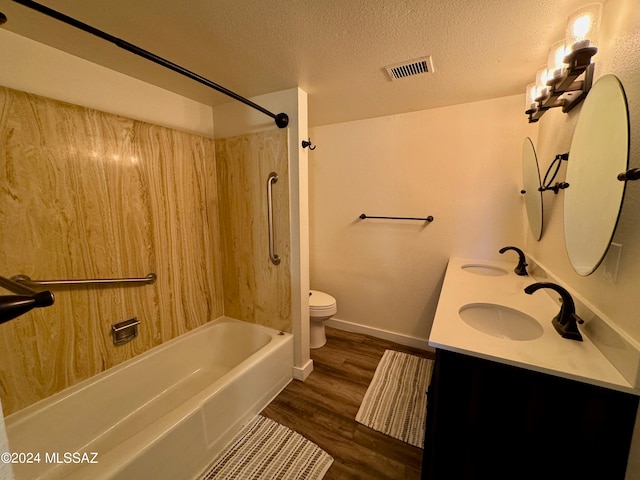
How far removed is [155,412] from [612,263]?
97.1 inches

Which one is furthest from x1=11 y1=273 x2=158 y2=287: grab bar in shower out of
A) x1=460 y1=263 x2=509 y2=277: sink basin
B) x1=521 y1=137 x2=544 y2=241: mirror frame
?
x1=521 y1=137 x2=544 y2=241: mirror frame

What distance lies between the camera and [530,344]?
92 cm

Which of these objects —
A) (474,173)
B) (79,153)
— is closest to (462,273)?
(474,173)

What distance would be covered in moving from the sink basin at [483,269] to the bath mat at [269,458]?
61.8 inches

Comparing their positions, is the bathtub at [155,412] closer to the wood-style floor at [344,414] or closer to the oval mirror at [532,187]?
the wood-style floor at [344,414]

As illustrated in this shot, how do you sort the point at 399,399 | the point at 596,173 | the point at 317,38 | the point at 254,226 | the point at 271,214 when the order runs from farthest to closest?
the point at 254,226
the point at 271,214
the point at 399,399
the point at 317,38
the point at 596,173

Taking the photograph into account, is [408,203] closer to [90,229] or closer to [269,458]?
[269,458]

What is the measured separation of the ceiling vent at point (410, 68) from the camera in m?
1.41

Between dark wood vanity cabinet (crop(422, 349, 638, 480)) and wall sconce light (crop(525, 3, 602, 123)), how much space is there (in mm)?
1166

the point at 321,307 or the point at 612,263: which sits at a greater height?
the point at 612,263

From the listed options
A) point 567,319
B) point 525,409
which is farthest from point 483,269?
point 525,409

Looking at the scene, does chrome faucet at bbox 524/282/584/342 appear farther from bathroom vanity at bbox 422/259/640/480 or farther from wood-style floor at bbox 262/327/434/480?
wood-style floor at bbox 262/327/434/480

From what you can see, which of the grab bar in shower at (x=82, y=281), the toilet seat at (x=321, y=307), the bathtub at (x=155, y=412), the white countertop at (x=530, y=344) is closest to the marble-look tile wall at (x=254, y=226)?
the bathtub at (x=155, y=412)

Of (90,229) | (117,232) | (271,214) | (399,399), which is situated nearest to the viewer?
(90,229)
